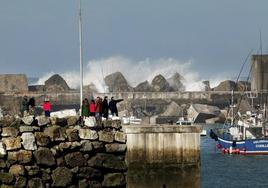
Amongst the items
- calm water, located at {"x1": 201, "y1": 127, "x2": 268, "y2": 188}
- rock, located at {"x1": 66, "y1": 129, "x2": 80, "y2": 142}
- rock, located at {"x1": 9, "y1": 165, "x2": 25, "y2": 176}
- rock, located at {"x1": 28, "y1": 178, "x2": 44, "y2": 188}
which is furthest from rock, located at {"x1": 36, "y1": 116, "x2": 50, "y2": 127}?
calm water, located at {"x1": 201, "y1": 127, "x2": 268, "y2": 188}

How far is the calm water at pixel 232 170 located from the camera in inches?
2368

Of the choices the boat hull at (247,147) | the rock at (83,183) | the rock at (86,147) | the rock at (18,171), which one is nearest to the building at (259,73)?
the boat hull at (247,147)

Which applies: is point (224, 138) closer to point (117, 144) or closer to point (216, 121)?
point (117, 144)

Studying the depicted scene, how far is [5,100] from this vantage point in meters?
179

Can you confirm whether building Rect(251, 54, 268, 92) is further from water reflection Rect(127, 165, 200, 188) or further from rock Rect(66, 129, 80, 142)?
rock Rect(66, 129, 80, 142)

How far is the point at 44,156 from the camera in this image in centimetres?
2906

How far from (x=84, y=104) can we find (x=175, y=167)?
134 inches

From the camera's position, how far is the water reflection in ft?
96.1

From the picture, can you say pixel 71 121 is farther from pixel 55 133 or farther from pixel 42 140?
pixel 42 140

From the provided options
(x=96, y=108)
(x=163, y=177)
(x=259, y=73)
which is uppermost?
(x=259, y=73)

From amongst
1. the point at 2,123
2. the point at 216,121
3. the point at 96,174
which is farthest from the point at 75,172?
the point at 216,121

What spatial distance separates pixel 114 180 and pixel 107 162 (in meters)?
0.53

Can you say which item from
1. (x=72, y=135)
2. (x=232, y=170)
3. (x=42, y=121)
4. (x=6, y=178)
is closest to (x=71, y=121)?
(x=72, y=135)

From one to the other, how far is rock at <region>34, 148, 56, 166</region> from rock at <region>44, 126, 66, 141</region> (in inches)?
16.1
